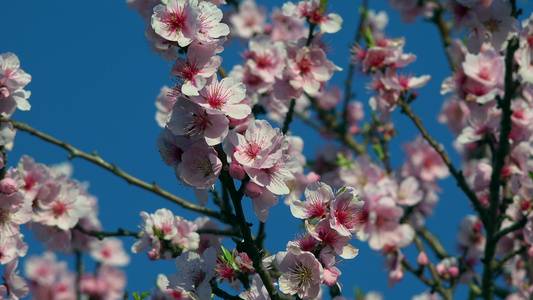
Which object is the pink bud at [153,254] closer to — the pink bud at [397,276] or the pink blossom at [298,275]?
the pink blossom at [298,275]

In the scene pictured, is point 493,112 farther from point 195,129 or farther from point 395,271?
point 195,129

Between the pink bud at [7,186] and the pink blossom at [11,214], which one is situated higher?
the pink bud at [7,186]

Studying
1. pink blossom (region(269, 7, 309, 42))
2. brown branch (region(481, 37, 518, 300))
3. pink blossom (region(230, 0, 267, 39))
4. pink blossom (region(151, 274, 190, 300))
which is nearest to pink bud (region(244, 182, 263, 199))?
pink blossom (region(151, 274, 190, 300))

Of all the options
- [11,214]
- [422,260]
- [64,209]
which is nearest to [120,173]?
[64,209]

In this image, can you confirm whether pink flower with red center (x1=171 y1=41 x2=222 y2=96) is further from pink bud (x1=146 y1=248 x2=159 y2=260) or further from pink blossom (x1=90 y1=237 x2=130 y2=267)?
pink blossom (x1=90 y1=237 x2=130 y2=267)

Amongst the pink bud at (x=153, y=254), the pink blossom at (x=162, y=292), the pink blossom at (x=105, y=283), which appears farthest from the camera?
the pink blossom at (x=105, y=283)

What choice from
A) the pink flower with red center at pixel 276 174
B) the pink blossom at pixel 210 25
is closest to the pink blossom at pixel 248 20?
the pink blossom at pixel 210 25

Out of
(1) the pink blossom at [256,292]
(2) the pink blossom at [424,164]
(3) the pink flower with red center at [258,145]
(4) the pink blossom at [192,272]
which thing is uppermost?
(2) the pink blossom at [424,164]
